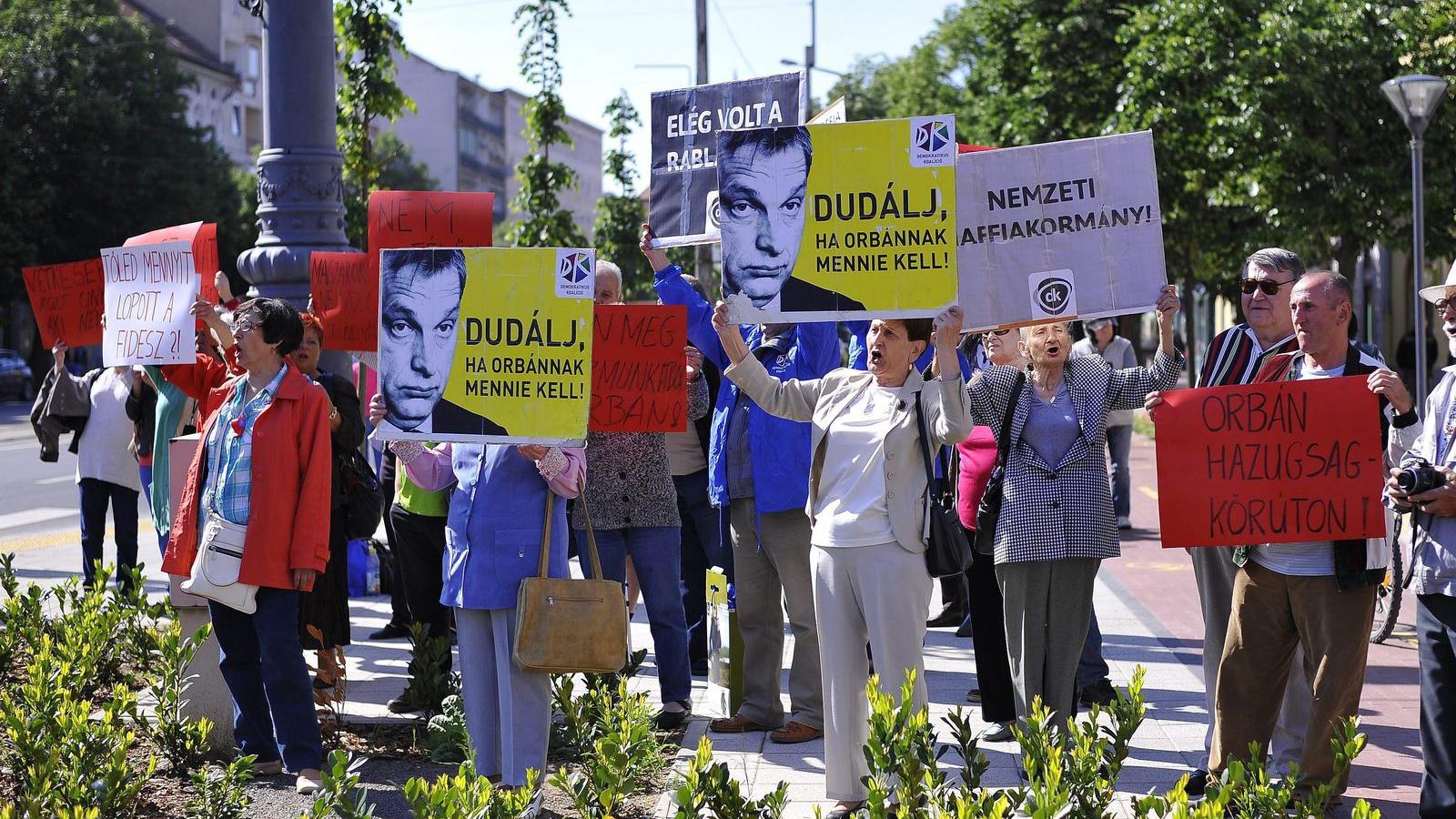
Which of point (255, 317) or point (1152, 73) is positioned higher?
point (1152, 73)

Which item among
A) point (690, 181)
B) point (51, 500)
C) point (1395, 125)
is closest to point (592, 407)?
point (690, 181)

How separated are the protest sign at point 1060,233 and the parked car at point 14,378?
44368 mm

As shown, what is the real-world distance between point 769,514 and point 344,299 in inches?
90.8

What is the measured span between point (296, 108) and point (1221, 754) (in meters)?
5.32

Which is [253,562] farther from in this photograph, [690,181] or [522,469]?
[690,181]

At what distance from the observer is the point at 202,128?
53469mm

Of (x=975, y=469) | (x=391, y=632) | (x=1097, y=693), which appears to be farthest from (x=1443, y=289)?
(x=391, y=632)

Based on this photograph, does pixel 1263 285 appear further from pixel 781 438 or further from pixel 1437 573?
pixel 781 438

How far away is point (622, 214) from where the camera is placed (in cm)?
1911

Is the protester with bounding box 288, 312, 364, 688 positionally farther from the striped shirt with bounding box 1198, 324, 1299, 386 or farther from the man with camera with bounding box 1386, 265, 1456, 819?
the man with camera with bounding box 1386, 265, 1456, 819

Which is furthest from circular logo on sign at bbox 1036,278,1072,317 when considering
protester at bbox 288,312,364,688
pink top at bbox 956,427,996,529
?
protester at bbox 288,312,364,688

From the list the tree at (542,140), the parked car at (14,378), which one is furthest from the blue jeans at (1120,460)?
the parked car at (14,378)

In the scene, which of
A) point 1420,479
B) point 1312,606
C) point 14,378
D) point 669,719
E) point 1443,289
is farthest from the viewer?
point 14,378

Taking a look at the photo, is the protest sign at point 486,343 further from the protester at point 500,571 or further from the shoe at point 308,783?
the shoe at point 308,783
